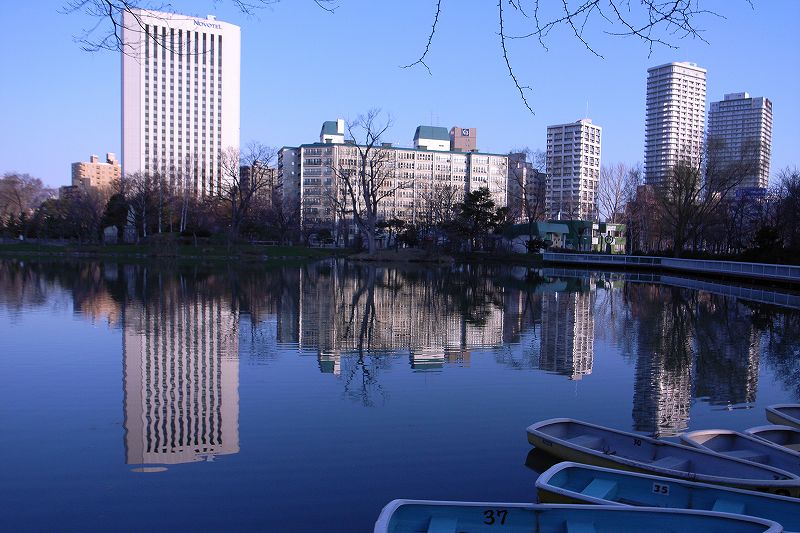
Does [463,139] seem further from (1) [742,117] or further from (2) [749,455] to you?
(2) [749,455]

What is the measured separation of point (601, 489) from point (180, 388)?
295 inches

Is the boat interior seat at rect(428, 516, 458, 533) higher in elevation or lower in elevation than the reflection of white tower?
higher

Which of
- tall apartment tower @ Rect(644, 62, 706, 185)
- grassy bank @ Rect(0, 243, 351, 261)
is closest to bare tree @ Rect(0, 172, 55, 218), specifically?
grassy bank @ Rect(0, 243, 351, 261)

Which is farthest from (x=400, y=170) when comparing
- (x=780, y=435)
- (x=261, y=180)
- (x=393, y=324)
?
(x=780, y=435)

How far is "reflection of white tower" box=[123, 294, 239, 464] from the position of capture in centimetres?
806

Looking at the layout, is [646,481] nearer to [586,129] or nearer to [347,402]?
[347,402]

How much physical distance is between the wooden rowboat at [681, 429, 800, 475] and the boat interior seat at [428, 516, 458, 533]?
3515 mm

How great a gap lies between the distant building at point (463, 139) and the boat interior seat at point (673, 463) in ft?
448

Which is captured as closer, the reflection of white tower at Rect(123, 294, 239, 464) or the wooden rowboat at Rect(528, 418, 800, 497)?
the wooden rowboat at Rect(528, 418, 800, 497)

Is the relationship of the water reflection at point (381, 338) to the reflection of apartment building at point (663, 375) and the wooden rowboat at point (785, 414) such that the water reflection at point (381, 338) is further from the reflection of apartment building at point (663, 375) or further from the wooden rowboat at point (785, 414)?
the wooden rowboat at point (785, 414)

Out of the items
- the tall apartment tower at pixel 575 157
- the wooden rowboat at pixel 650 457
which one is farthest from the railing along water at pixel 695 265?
the tall apartment tower at pixel 575 157

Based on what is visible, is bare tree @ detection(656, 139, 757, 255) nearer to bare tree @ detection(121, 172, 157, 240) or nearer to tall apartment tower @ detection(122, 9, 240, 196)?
bare tree @ detection(121, 172, 157, 240)

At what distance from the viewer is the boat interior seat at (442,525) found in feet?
15.4

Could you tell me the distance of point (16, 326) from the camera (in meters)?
17.3
